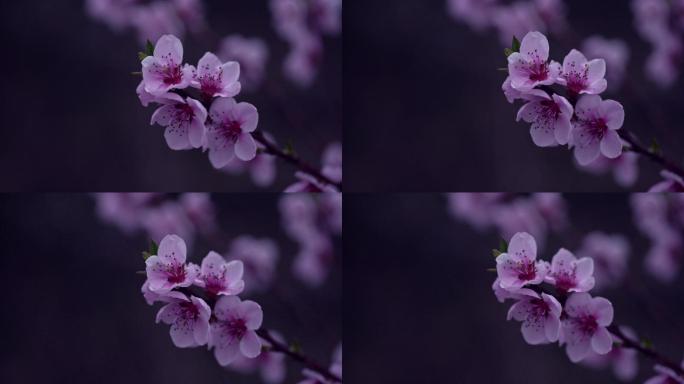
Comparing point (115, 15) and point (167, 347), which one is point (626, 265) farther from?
point (115, 15)

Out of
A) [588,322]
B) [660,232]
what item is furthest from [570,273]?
[660,232]

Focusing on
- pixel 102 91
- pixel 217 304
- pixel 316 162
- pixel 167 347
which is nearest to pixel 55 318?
pixel 167 347

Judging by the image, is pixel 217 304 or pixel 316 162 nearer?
pixel 217 304

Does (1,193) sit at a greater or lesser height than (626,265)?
greater

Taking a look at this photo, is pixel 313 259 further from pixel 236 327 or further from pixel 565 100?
pixel 565 100

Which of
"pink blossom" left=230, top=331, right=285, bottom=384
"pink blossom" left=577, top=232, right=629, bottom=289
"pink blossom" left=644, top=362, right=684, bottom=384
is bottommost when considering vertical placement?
"pink blossom" left=644, top=362, right=684, bottom=384

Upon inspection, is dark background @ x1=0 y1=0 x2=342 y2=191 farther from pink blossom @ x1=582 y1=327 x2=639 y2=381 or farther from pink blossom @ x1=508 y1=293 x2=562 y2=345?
pink blossom @ x1=582 y1=327 x2=639 y2=381

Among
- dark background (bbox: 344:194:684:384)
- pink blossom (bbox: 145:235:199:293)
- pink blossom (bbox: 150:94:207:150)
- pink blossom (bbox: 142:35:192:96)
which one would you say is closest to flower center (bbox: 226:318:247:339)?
pink blossom (bbox: 145:235:199:293)
